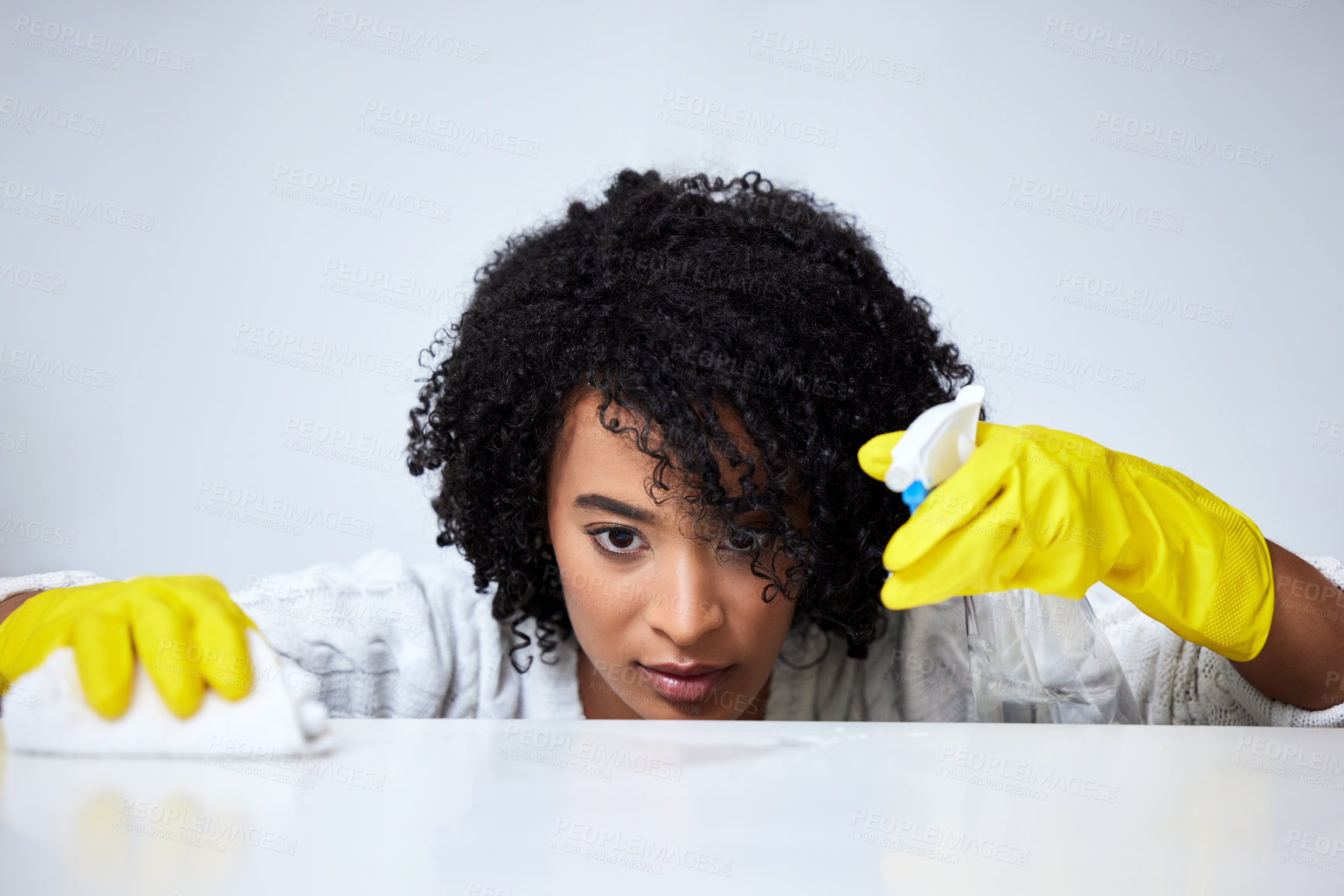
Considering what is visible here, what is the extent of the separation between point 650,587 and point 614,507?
0.26 ft

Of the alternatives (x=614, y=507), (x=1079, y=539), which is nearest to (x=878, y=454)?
(x=1079, y=539)

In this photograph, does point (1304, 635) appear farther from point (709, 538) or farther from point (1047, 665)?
point (709, 538)

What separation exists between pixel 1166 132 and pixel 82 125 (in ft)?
5.26

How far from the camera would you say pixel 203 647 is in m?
0.60

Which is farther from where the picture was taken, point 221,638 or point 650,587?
point 650,587

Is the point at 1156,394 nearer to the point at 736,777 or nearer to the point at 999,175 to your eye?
the point at 999,175

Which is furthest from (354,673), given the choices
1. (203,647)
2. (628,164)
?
(628,164)

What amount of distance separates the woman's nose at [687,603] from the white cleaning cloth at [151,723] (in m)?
0.31

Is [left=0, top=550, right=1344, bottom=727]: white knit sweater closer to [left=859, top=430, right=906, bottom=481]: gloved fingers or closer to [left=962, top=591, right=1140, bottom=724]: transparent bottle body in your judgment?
[left=962, top=591, right=1140, bottom=724]: transparent bottle body

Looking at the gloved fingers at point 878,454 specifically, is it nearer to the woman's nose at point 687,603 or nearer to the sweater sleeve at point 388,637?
the woman's nose at point 687,603

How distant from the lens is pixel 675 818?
17.9 inches

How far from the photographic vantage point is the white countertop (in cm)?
39

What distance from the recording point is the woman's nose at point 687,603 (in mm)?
785

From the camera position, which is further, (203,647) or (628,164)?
(628,164)
